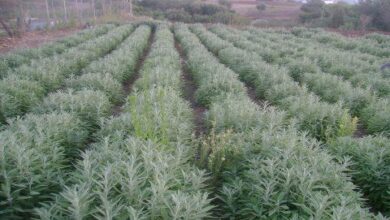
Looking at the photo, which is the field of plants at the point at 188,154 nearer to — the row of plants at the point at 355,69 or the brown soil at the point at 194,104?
the brown soil at the point at 194,104

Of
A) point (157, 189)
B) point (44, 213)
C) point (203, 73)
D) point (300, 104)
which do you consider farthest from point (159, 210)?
point (203, 73)

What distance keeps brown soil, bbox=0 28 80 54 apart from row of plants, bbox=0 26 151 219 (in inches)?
471

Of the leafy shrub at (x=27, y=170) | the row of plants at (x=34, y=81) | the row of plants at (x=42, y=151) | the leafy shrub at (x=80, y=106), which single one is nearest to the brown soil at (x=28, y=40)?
the row of plants at (x=34, y=81)

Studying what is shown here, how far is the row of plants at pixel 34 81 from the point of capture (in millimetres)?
6425

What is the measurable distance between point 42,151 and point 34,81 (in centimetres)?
455

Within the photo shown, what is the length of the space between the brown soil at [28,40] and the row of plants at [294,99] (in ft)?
34.7

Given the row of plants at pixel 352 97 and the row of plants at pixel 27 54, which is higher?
A: the row of plants at pixel 352 97

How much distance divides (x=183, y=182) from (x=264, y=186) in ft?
2.88

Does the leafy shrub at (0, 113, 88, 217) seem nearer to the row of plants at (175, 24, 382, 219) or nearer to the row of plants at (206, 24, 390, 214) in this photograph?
the row of plants at (175, 24, 382, 219)

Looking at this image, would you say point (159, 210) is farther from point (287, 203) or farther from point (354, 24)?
point (354, 24)

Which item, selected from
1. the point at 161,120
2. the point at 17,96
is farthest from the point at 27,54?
the point at 161,120

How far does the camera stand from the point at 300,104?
21.7 ft

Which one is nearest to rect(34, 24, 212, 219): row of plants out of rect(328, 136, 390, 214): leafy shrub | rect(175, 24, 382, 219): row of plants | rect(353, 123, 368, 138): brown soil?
rect(175, 24, 382, 219): row of plants

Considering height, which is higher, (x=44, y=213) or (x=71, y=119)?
(x=44, y=213)
